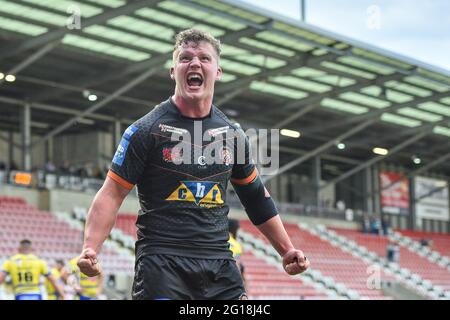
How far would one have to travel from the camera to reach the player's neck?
4840 mm

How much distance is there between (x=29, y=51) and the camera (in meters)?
28.4

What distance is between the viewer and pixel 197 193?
4.77 m

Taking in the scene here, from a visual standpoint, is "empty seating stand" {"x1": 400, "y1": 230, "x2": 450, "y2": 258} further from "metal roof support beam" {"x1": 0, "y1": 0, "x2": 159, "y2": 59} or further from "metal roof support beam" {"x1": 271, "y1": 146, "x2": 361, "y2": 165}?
"metal roof support beam" {"x1": 0, "y1": 0, "x2": 159, "y2": 59}

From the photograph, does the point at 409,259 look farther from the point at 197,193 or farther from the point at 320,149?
the point at 197,193

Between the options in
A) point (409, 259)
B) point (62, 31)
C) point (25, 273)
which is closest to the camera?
point (25, 273)

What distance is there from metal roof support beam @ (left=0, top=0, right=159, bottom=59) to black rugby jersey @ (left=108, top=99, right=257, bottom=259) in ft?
65.0

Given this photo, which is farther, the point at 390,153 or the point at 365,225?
the point at 365,225

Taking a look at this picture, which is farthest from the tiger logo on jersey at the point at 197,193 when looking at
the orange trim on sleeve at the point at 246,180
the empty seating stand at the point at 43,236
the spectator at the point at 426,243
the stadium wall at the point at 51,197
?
the spectator at the point at 426,243

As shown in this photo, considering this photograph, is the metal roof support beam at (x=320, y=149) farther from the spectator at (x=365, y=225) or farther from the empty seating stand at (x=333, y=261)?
the spectator at (x=365, y=225)

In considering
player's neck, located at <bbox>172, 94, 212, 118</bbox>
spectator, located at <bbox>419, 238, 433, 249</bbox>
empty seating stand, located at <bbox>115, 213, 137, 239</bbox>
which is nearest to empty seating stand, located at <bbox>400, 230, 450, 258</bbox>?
spectator, located at <bbox>419, 238, 433, 249</bbox>

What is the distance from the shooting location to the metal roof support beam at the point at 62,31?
24203mm

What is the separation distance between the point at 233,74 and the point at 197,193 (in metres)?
27.4

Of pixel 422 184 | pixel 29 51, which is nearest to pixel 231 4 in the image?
pixel 29 51

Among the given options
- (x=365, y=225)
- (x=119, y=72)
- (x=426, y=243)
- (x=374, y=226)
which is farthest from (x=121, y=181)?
(x=426, y=243)
